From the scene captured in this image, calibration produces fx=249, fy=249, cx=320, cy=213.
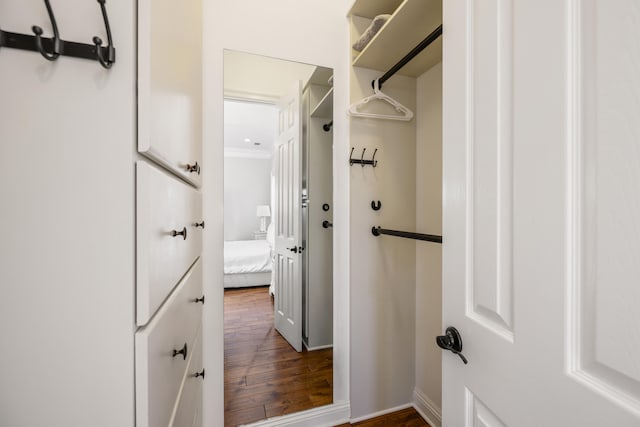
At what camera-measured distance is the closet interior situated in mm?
A: 1557

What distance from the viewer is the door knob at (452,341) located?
25.5 inches

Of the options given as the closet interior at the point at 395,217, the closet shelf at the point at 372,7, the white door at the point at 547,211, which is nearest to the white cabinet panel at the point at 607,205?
the white door at the point at 547,211

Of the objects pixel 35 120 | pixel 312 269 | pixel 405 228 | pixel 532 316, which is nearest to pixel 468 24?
pixel 532 316

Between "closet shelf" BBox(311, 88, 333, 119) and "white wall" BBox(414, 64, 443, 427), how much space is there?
602mm

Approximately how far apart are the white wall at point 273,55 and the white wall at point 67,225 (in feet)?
3.25

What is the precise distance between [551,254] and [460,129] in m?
0.36

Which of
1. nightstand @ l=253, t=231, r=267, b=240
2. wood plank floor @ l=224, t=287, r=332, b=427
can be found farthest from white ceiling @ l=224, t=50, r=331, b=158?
wood plank floor @ l=224, t=287, r=332, b=427

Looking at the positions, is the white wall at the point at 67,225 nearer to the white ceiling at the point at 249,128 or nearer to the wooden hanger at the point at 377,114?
the white ceiling at the point at 249,128

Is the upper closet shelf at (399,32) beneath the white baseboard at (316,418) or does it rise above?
above

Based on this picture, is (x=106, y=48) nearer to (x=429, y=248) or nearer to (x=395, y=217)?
(x=395, y=217)

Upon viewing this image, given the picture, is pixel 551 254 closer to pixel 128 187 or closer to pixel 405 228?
pixel 128 187

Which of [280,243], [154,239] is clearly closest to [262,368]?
[280,243]

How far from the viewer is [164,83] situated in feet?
1.84

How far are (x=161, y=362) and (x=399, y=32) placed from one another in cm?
164
